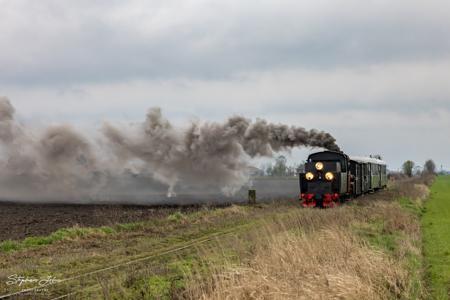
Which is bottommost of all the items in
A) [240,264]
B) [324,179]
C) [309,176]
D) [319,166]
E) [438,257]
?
[438,257]

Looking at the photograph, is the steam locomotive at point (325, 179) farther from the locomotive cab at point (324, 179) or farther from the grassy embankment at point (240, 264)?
the grassy embankment at point (240, 264)

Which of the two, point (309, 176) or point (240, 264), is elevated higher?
point (309, 176)

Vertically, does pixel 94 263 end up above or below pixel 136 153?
below

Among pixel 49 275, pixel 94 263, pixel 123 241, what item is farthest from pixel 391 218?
pixel 49 275

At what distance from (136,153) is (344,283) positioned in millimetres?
39014

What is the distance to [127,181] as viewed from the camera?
80.8 metres

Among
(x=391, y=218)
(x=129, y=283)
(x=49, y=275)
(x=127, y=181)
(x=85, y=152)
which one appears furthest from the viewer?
(x=127, y=181)

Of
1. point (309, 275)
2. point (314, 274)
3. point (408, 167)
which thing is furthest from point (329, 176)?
point (408, 167)

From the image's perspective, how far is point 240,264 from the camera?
12461 mm

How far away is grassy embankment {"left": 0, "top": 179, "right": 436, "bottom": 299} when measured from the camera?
33.4 feet

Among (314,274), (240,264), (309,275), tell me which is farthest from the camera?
(240,264)

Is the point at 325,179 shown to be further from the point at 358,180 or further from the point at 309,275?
the point at 309,275

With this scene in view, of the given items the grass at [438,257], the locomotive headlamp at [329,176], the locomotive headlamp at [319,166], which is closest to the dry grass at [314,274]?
the grass at [438,257]

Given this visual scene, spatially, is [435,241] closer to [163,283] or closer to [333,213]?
[333,213]
